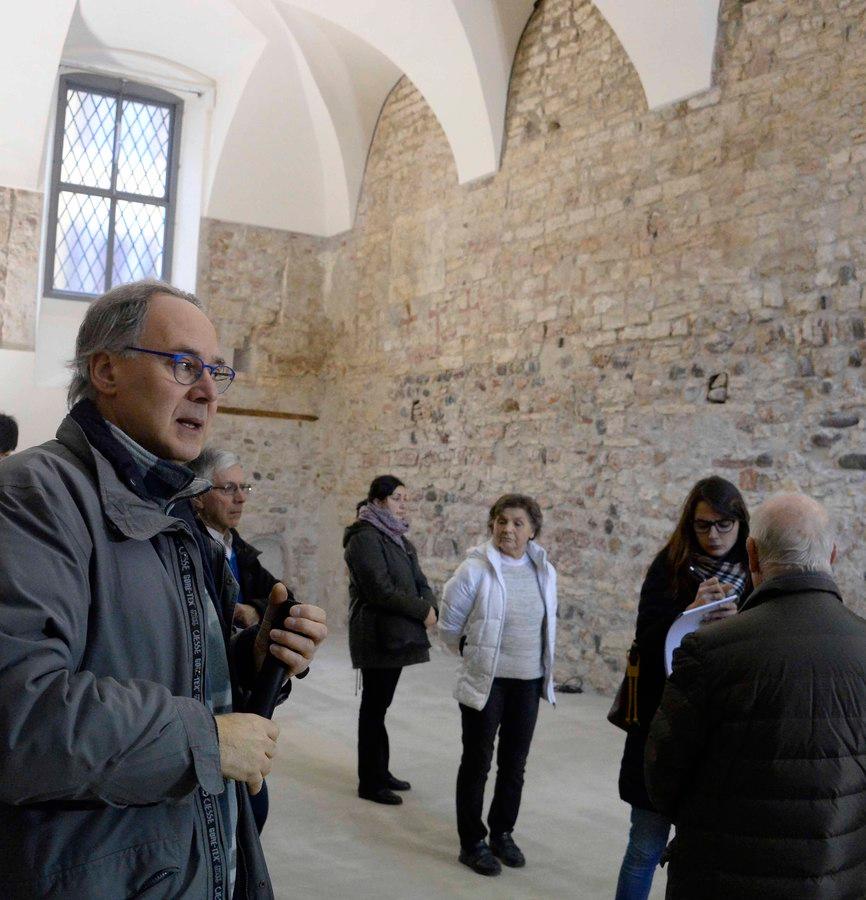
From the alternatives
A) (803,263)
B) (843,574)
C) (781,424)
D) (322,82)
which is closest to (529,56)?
(322,82)

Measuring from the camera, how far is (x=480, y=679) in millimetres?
3830

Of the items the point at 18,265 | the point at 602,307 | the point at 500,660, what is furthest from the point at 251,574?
the point at 18,265

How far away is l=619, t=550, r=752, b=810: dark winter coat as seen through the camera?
2.81 metres

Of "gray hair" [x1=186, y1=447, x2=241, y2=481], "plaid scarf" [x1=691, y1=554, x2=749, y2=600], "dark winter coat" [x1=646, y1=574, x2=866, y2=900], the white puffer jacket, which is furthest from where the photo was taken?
the white puffer jacket

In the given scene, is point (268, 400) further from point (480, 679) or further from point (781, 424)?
point (480, 679)

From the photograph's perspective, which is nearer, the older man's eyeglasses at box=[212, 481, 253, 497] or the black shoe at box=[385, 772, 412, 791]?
the older man's eyeglasses at box=[212, 481, 253, 497]

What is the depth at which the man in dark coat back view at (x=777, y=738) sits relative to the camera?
1881 mm

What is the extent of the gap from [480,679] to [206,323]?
8.43 ft

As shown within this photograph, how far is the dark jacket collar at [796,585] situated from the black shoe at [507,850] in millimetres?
2241

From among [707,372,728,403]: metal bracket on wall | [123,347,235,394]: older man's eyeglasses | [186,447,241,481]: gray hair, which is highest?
[707,372,728,403]: metal bracket on wall

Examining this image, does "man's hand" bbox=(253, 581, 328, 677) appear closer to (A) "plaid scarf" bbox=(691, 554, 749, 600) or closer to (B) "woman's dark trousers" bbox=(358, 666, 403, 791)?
(A) "plaid scarf" bbox=(691, 554, 749, 600)

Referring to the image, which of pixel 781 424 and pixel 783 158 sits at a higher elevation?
pixel 783 158

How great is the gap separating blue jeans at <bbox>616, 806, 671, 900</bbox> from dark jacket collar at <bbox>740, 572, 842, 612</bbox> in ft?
3.55

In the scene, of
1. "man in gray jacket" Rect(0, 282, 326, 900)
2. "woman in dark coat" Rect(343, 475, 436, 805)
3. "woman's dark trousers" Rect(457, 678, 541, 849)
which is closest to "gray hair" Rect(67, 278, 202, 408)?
"man in gray jacket" Rect(0, 282, 326, 900)
